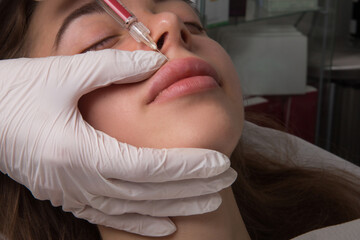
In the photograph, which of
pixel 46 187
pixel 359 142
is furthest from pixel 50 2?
pixel 359 142

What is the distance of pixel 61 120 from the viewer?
834 millimetres

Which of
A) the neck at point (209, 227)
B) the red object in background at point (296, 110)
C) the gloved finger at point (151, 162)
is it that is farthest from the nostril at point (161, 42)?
the red object in background at point (296, 110)

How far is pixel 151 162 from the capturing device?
0.81 meters

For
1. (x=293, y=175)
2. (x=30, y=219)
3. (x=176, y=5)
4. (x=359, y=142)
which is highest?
(x=176, y=5)

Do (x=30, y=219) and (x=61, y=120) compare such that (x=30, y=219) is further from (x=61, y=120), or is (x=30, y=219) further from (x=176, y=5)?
(x=176, y=5)

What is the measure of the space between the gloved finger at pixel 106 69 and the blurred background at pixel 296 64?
116 cm

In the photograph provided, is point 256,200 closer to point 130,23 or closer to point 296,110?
point 130,23

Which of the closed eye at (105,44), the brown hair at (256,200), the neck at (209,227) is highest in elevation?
the closed eye at (105,44)

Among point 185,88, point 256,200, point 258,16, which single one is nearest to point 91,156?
point 185,88

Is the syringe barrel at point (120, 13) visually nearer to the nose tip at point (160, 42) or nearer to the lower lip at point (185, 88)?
the nose tip at point (160, 42)

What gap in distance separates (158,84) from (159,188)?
0.21 meters

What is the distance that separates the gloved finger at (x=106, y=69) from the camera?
0.85m

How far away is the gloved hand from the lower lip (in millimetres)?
54

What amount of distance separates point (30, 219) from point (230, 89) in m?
0.56
